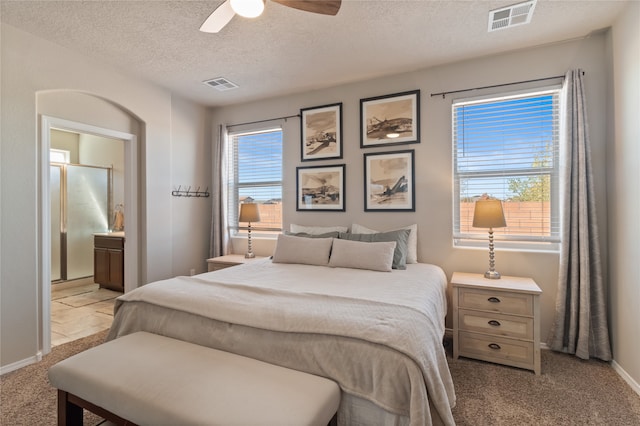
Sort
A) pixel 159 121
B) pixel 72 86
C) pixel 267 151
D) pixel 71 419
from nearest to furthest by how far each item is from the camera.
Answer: pixel 71 419 < pixel 72 86 < pixel 159 121 < pixel 267 151

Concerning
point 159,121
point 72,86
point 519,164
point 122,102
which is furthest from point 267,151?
point 519,164

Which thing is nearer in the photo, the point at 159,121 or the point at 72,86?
the point at 72,86

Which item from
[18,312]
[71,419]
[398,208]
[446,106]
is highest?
[446,106]

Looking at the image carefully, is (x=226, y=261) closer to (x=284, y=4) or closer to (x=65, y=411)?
(x=65, y=411)

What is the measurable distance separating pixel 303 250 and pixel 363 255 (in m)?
0.65

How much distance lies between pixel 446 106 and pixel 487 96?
0.37m

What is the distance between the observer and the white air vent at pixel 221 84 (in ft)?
11.9

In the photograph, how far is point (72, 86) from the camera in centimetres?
295

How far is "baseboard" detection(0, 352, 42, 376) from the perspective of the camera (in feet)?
8.01

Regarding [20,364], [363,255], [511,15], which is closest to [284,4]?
[511,15]

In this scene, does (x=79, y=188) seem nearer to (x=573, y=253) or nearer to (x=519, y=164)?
(x=519, y=164)

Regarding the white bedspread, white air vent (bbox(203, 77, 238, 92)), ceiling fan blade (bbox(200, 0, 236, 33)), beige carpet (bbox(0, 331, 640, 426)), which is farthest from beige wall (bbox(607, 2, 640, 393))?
white air vent (bbox(203, 77, 238, 92))

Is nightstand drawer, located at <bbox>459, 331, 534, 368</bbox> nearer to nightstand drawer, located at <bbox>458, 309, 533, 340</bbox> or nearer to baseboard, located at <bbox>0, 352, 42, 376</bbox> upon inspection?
nightstand drawer, located at <bbox>458, 309, 533, 340</bbox>

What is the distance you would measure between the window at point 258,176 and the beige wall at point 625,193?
11.0 ft
